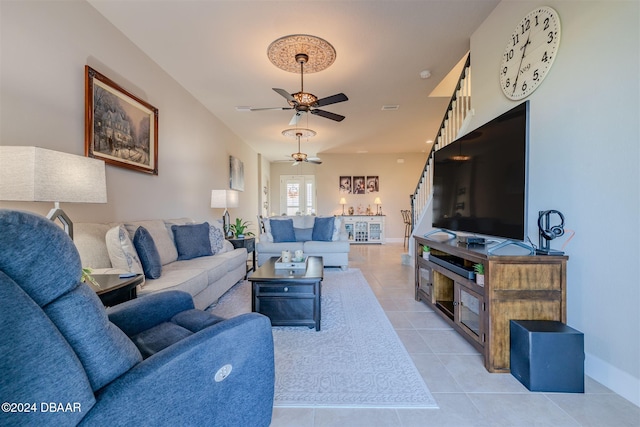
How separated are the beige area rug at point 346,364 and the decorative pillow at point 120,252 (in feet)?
3.35

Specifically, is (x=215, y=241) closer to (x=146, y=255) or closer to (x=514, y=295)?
(x=146, y=255)

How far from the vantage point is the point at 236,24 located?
2.66 meters

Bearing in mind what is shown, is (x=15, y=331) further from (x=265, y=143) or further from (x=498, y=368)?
(x=265, y=143)

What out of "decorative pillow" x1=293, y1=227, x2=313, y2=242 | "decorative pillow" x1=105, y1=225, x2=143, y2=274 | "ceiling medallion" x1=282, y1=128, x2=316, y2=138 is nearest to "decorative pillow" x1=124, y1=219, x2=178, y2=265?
"decorative pillow" x1=105, y1=225, x2=143, y2=274

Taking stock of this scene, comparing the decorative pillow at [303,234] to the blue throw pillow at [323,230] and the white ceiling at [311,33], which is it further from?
the white ceiling at [311,33]

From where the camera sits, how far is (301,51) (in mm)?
2852

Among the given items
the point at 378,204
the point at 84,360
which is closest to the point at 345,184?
the point at 378,204

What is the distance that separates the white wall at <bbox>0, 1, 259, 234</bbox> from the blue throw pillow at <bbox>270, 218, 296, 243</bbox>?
127 centimetres

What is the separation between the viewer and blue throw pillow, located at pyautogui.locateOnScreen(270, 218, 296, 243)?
4969mm

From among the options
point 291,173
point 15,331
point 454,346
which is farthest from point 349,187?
point 15,331

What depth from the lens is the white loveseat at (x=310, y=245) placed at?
15.3 ft

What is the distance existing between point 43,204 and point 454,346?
10.7ft

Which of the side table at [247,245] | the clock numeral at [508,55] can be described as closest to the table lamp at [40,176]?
the side table at [247,245]

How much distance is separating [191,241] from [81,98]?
1.65m
